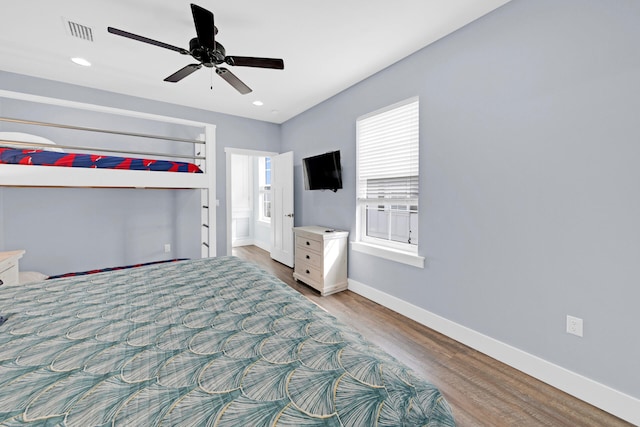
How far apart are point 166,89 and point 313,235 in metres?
2.66

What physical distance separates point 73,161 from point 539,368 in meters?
3.72

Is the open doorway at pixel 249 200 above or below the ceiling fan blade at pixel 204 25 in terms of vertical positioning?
below

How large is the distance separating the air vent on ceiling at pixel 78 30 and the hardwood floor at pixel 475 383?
11.2 feet

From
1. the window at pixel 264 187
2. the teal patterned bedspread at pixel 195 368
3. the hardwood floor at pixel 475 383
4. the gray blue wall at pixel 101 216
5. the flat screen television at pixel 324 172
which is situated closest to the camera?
the teal patterned bedspread at pixel 195 368

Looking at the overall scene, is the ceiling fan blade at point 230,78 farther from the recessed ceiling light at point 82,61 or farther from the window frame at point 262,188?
the window frame at point 262,188

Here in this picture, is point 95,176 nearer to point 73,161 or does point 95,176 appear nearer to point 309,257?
point 73,161

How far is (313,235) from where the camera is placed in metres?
3.34

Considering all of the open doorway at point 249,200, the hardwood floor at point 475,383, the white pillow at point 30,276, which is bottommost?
the hardwood floor at point 475,383

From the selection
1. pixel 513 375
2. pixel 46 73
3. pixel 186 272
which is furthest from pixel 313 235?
pixel 46 73

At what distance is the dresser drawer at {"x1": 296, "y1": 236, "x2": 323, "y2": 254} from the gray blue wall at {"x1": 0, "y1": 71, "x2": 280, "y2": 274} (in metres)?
1.46

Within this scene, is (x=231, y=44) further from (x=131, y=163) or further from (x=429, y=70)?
(x=429, y=70)

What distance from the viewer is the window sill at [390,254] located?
2.53 metres

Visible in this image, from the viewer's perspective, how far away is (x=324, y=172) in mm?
3547

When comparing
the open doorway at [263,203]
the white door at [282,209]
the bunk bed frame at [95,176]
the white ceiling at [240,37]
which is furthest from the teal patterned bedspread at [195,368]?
the open doorway at [263,203]
